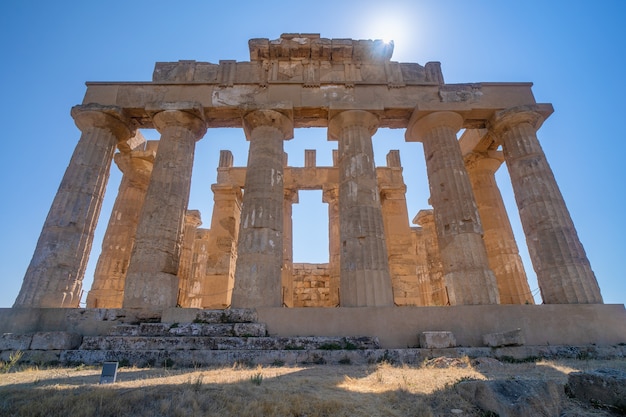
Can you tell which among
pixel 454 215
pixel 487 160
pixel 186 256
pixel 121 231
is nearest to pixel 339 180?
pixel 454 215

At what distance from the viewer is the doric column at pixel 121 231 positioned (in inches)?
530

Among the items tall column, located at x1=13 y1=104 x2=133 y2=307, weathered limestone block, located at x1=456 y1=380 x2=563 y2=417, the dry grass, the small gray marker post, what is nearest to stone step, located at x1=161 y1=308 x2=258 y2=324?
the dry grass

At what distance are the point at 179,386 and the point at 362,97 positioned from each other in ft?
39.5

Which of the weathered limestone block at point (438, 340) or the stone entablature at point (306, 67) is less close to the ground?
the stone entablature at point (306, 67)

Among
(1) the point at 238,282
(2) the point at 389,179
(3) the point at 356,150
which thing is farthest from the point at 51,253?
(2) the point at 389,179

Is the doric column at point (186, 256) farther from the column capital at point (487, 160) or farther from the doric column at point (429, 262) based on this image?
the column capital at point (487, 160)

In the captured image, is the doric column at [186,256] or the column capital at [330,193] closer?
the doric column at [186,256]

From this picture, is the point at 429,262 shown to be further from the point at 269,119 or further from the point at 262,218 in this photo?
the point at 269,119

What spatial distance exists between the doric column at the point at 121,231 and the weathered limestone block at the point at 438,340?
11.1 m

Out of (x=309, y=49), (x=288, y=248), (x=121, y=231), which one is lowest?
(x=288, y=248)

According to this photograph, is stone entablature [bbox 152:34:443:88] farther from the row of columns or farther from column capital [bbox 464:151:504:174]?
column capital [bbox 464:151:504:174]

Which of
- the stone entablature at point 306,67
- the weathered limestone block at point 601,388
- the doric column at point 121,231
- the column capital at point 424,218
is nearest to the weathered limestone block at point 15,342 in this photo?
the doric column at point 121,231

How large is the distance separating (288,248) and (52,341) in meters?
10.3

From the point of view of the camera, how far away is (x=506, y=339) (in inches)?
324
